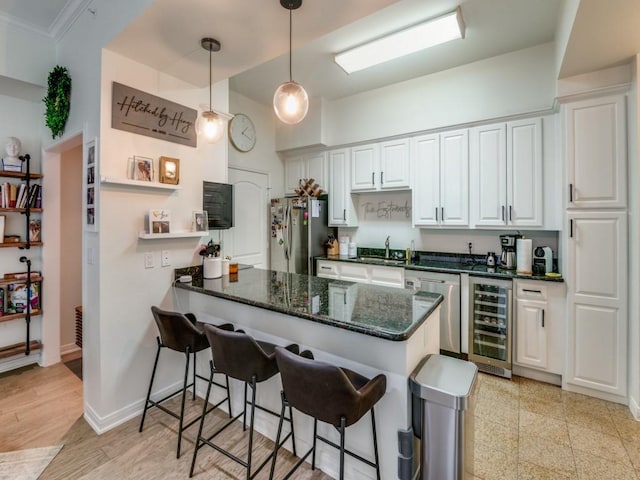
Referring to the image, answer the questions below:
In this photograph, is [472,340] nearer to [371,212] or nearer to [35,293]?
[371,212]

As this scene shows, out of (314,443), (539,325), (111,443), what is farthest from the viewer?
(539,325)

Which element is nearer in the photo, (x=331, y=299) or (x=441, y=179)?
(x=331, y=299)

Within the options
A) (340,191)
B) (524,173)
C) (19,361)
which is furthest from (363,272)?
(19,361)

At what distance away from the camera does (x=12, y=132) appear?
304 centimetres

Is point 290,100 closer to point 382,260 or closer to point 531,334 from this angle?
point 382,260

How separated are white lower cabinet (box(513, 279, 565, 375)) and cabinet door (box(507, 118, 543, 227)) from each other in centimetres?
66

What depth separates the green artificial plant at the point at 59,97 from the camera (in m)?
2.54

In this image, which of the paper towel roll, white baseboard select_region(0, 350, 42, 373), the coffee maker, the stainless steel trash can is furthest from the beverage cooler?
white baseboard select_region(0, 350, 42, 373)

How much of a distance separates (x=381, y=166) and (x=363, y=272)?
1.35 metres

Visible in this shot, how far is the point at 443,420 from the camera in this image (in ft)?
4.75

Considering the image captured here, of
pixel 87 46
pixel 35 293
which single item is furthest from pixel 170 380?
pixel 87 46

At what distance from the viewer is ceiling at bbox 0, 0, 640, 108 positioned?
1.79 m

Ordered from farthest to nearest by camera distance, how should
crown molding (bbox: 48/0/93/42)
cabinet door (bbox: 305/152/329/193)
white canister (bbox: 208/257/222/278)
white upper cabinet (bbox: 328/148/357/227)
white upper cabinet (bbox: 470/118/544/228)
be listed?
cabinet door (bbox: 305/152/329/193), white upper cabinet (bbox: 328/148/357/227), white upper cabinet (bbox: 470/118/544/228), white canister (bbox: 208/257/222/278), crown molding (bbox: 48/0/93/42)

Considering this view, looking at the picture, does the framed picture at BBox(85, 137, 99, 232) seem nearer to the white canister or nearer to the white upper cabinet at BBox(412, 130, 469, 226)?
the white canister
